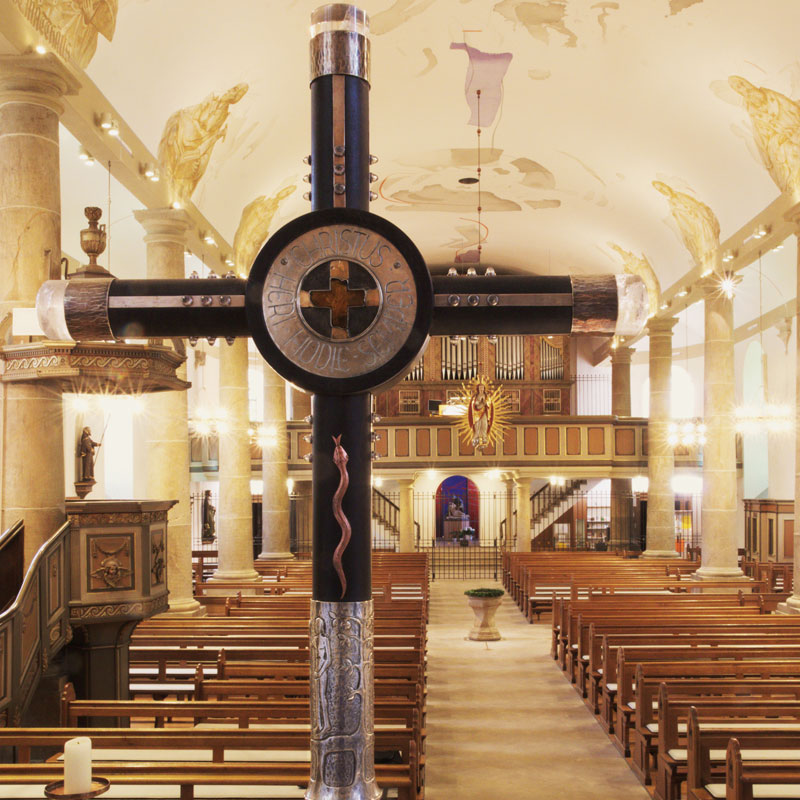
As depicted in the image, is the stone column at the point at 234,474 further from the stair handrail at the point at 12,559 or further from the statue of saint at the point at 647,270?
the statue of saint at the point at 647,270

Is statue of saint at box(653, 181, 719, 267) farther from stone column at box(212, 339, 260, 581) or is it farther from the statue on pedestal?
the statue on pedestal

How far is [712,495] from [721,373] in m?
2.29

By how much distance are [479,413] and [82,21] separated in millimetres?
14775

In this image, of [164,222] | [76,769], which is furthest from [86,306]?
[164,222]

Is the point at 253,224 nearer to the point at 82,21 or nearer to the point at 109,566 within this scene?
the point at 82,21

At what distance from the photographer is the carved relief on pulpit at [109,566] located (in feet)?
23.1

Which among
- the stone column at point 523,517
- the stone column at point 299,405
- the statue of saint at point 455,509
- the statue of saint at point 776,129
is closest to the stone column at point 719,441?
the statue of saint at point 776,129

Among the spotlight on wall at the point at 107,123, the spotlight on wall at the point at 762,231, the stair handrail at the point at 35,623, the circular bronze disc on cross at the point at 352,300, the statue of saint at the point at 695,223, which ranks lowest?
the stair handrail at the point at 35,623

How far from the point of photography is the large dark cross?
2.34 m

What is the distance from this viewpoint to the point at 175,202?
12961 millimetres

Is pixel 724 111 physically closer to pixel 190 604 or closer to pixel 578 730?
pixel 578 730

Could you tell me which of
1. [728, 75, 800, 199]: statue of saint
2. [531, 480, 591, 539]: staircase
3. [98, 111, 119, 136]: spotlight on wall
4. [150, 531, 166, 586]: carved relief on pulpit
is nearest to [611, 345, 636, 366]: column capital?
[531, 480, 591, 539]: staircase

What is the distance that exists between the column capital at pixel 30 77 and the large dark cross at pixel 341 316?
21.3ft

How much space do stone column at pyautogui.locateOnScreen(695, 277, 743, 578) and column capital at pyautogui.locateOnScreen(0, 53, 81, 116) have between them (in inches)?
510
